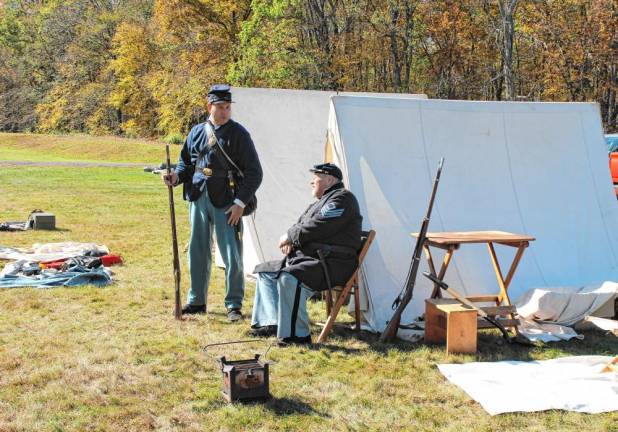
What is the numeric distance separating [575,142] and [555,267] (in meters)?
1.15

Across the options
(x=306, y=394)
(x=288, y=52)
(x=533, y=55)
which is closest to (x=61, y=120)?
(x=288, y=52)

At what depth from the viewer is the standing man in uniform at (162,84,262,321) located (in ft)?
17.2

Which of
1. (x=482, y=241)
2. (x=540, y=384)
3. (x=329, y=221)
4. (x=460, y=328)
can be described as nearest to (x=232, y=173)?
(x=329, y=221)

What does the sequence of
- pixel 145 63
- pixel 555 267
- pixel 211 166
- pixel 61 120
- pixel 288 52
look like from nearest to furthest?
pixel 211 166 → pixel 555 267 → pixel 288 52 → pixel 145 63 → pixel 61 120

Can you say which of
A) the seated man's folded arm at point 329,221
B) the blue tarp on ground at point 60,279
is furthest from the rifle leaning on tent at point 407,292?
the blue tarp on ground at point 60,279

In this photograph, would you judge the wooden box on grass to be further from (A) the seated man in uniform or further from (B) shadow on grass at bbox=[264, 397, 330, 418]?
(B) shadow on grass at bbox=[264, 397, 330, 418]

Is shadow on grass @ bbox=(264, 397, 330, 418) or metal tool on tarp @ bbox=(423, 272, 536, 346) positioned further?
metal tool on tarp @ bbox=(423, 272, 536, 346)

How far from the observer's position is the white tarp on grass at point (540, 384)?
11.7 feet

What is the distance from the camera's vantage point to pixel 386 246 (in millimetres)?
5297

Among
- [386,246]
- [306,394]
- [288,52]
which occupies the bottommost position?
[306,394]

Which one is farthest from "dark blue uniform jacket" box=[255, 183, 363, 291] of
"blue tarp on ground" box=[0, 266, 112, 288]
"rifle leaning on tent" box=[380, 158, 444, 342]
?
"blue tarp on ground" box=[0, 266, 112, 288]

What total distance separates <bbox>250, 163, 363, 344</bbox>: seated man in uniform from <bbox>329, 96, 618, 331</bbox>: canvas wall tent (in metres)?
0.52

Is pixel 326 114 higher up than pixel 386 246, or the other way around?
pixel 326 114

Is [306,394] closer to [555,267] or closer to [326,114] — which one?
[555,267]
